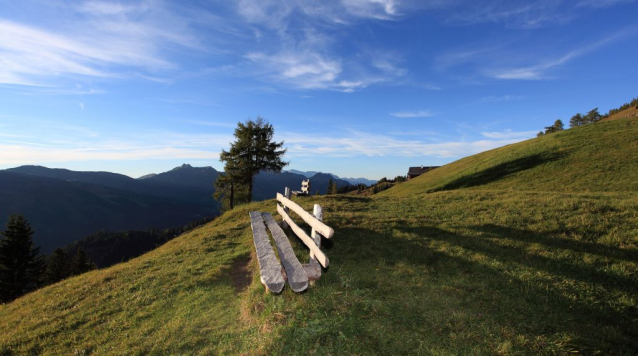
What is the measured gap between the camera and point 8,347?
6.97 m

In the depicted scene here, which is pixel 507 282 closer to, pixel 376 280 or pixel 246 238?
pixel 376 280

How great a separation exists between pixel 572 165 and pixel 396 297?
97.2ft

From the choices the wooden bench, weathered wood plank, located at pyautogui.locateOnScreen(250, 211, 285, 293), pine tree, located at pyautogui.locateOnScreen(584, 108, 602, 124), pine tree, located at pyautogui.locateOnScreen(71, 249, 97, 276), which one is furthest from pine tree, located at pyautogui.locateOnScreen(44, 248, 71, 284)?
pine tree, located at pyautogui.locateOnScreen(584, 108, 602, 124)

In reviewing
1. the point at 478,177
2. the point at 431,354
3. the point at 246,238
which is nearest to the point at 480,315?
the point at 431,354

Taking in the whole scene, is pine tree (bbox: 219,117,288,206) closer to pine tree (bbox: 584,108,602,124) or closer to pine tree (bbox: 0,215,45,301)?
pine tree (bbox: 0,215,45,301)

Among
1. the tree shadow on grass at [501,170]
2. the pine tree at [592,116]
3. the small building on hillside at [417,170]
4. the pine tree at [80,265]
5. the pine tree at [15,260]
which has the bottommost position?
the pine tree at [80,265]

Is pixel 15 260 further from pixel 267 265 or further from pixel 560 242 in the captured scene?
pixel 560 242

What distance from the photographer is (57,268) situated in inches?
1929

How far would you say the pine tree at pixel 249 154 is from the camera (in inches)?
1299

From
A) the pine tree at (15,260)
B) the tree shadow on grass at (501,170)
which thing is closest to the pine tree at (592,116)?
the tree shadow on grass at (501,170)

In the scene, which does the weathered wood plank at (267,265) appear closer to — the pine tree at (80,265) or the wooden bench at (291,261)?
the wooden bench at (291,261)

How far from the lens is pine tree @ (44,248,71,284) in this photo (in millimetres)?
47625

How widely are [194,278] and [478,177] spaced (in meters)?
30.5

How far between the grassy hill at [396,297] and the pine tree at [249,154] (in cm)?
2043
